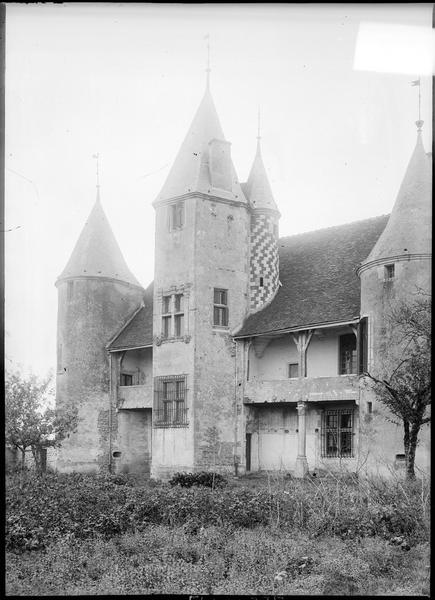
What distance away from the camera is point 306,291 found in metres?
26.4

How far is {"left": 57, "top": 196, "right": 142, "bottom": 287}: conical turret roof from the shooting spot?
3159 centimetres

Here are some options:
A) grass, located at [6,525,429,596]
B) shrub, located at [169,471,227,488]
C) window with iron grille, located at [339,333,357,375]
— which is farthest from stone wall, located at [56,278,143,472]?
grass, located at [6,525,429,596]

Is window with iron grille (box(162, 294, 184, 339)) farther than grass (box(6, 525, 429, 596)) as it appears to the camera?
Yes

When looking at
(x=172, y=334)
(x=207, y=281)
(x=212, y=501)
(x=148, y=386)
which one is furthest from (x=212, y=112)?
(x=212, y=501)

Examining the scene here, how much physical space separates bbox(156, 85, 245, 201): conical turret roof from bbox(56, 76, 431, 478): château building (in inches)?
1.9

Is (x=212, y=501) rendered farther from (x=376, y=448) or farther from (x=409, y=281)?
(x=409, y=281)

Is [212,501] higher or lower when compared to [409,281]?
lower

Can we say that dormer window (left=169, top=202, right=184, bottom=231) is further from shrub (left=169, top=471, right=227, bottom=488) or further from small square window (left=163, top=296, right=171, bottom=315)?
shrub (left=169, top=471, right=227, bottom=488)

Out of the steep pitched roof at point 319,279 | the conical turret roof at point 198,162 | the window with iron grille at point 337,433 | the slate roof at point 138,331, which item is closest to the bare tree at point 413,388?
the steep pitched roof at point 319,279

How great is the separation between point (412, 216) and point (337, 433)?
7345 mm

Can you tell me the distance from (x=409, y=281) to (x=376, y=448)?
455cm

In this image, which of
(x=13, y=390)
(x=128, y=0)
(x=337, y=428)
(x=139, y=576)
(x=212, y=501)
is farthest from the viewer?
(x=337, y=428)

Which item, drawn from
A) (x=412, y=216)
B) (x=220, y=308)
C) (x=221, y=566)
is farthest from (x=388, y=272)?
(x=221, y=566)

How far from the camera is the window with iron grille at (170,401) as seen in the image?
26.4 metres
